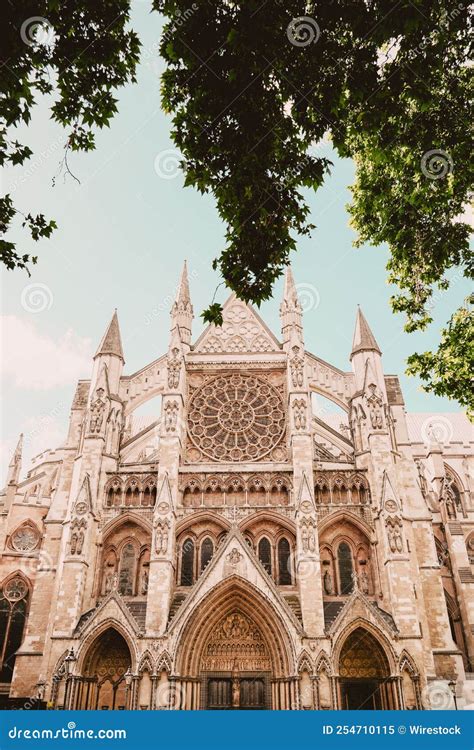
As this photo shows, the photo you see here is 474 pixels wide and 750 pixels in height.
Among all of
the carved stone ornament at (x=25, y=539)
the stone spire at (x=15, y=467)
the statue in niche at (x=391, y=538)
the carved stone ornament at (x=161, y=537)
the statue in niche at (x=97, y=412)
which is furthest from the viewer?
A: the stone spire at (x=15, y=467)

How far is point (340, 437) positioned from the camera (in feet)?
89.6

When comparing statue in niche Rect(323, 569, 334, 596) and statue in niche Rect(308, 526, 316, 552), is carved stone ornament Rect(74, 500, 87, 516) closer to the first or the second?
statue in niche Rect(308, 526, 316, 552)

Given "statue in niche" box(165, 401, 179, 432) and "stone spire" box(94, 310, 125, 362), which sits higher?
"stone spire" box(94, 310, 125, 362)

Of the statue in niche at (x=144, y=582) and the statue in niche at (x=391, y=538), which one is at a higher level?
the statue in niche at (x=391, y=538)

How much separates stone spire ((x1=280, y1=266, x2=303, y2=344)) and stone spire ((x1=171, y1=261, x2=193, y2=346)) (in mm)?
5047

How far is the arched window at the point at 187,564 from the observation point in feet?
78.9

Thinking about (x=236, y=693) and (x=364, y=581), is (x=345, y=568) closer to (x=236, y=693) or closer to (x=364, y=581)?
(x=364, y=581)

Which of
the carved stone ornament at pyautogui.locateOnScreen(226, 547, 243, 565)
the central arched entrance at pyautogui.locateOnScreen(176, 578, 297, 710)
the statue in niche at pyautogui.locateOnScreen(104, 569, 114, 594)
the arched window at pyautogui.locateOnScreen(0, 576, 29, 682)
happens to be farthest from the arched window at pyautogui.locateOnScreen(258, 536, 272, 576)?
the arched window at pyautogui.locateOnScreen(0, 576, 29, 682)

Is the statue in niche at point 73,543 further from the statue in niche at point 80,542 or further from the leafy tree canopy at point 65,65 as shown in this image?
the leafy tree canopy at point 65,65

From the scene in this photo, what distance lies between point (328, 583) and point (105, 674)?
9.76 m

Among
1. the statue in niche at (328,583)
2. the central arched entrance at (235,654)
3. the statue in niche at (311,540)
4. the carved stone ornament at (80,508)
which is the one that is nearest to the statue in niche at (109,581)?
the carved stone ornament at (80,508)

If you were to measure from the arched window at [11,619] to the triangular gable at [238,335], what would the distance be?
51.2 ft

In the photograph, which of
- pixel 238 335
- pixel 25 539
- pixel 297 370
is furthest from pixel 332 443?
pixel 25 539

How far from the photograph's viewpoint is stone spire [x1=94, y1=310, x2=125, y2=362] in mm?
29062
